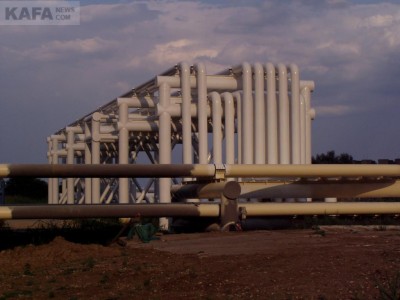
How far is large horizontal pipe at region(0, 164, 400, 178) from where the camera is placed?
16688 millimetres

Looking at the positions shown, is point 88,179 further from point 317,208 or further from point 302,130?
Result: point 317,208

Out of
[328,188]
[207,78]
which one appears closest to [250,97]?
[207,78]

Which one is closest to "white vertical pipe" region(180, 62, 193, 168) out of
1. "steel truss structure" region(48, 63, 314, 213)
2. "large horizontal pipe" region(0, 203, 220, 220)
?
"steel truss structure" region(48, 63, 314, 213)

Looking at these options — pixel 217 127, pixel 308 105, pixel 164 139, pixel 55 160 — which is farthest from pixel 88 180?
pixel 308 105

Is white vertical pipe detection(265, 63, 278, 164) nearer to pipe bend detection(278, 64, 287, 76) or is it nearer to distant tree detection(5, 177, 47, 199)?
pipe bend detection(278, 64, 287, 76)

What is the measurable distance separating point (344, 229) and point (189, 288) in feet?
25.0

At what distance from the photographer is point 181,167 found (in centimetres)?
1742

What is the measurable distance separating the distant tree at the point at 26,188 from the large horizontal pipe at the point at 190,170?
155 ft

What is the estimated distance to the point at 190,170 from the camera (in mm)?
17531

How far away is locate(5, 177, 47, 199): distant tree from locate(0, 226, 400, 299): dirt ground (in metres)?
49.7

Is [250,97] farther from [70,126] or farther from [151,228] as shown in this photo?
[70,126]

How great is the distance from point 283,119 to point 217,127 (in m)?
1.88

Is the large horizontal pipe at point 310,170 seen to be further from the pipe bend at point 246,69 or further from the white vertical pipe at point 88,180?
the white vertical pipe at point 88,180

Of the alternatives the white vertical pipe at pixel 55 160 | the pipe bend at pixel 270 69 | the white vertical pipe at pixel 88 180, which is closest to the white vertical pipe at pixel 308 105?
the pipe bend at pixel 270 69
